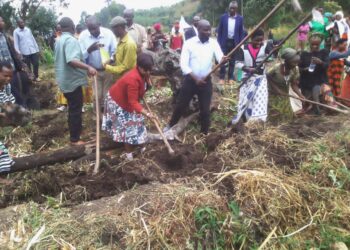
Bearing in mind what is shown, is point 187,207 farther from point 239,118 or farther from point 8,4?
point 8,4

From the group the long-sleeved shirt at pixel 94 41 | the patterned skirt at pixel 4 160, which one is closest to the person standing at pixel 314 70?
the long-sleeved shirt at pixel 94 41

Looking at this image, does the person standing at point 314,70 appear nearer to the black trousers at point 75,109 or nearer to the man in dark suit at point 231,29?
the man in dark suit at point 231,29

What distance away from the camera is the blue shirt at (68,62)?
4.53m

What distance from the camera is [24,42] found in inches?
341

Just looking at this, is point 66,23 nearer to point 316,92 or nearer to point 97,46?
point 97,46

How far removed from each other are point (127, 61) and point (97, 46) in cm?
65

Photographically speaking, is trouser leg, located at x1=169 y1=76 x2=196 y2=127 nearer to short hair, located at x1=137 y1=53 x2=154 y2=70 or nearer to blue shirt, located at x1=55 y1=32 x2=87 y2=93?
short hair, located at x1=137 y1=53 x2=154 y2=70

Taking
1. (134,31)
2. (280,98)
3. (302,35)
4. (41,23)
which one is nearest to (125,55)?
(134,31)

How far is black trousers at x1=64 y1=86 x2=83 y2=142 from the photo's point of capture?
484 centimetres

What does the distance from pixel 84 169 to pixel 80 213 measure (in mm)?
1192

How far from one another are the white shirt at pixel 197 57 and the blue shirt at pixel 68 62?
142 cm

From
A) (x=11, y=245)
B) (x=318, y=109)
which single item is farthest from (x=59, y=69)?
(x=318, y=109)

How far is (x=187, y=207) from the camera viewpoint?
3027 millimetres

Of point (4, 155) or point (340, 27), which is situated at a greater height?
point (340, 27)
